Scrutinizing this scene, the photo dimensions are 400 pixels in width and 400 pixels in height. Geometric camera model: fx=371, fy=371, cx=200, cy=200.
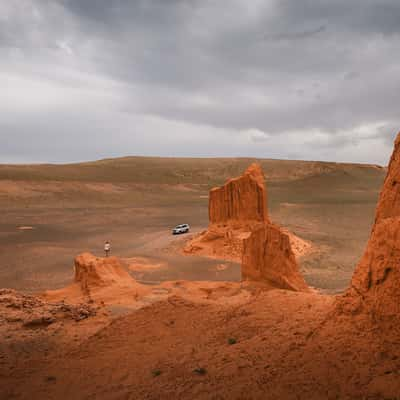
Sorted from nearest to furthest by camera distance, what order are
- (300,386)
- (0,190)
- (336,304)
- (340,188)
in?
(300,386), (336,304), (0,190), (340,188)

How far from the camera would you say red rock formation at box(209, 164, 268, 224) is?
86.8ft

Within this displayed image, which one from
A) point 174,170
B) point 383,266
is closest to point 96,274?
point 383,266

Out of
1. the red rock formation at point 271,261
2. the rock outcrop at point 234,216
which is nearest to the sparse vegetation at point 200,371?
the red rock formation at point 271,261

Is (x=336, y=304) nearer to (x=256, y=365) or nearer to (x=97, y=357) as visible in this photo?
(x=256, y=365)

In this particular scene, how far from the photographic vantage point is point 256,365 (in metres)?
6.10

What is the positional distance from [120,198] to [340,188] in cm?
Answer: 4723

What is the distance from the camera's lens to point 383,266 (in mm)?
6219

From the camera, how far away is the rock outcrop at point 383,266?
19.6 feet

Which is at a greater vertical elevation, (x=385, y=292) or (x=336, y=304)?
(x=385, y=292)

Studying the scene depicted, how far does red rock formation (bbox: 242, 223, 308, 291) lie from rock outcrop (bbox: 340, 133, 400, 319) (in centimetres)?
534

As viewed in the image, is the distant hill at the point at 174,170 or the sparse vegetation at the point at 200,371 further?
the distant hill at the point at 174,170

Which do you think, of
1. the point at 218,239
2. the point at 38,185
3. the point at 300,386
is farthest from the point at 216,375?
the point at 38,185

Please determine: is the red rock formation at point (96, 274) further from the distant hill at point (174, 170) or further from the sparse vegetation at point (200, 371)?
the distant hill at point (174, 170)

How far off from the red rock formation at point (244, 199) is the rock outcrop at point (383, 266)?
19381 millimetres
